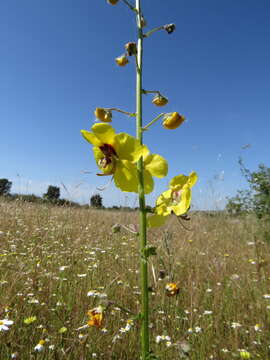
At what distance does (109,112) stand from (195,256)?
10.3ft

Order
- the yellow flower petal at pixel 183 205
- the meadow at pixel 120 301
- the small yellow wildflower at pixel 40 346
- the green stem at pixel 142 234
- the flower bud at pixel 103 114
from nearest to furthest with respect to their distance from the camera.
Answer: the green stem at pixel 142 234
the yellow flower petal at pixel 183 205
the flower bud at pixel 103 114
the small yellow wildflower at pixel 40 346
the meadow at pixel 120 301

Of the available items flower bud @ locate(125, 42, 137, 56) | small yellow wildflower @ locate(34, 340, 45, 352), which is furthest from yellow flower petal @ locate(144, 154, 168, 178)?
small yellow wildflower @ locate(34, 340, 45, 352)

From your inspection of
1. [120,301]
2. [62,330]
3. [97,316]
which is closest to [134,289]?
[120,301]

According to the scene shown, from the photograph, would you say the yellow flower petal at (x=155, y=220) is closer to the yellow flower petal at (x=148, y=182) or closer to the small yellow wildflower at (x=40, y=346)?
the yellow flower petal at (x=148, y=182)

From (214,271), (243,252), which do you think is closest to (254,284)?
(214,271)

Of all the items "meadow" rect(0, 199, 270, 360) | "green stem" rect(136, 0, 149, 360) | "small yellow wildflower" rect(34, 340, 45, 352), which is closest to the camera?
"green stem" rect(136, 0, 149, 360)

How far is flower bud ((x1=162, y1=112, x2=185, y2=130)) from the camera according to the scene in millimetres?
1267

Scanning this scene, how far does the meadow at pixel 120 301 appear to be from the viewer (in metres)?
1.86

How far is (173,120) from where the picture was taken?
127 centimetres

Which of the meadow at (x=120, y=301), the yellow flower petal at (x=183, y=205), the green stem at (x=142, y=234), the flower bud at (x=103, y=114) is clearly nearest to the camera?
the green stem at (x=142, y=234)

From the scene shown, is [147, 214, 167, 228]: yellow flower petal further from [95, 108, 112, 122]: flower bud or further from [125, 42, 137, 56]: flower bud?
[125, 42, 137, 56]: flower bud

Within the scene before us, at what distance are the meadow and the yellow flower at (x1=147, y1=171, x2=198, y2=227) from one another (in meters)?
0.17

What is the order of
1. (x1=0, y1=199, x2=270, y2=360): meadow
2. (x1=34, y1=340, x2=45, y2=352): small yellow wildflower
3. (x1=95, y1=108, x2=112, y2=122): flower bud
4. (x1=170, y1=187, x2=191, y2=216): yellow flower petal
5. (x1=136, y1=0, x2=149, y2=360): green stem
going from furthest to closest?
1. (x1=0, y1=199, x2=270, y2=360): meadow
2. (x1=34, y1=340, x2=45, y2=352): small yellow wildflower
3. (x1=95, y1=108, x2=112, y2=122): flower bud
4. (x1=170, y1=187, x2=191, y2=216): yellow flower petal
5. (x1=136, y1=0, x2=149, y2=360): green stem

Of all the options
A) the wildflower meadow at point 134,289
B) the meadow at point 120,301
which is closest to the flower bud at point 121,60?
the wildflower meadow at point 134,289
